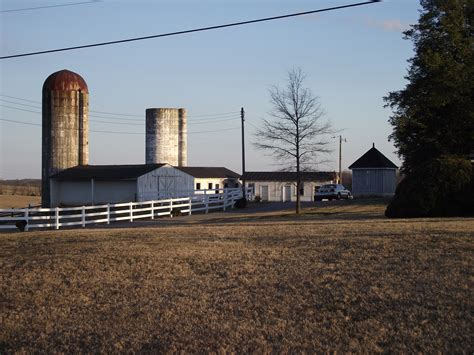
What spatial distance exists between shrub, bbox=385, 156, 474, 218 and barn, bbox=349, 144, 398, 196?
109 ft

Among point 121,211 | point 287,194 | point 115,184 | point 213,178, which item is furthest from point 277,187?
point 121,211

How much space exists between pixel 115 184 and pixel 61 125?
890 centimetres

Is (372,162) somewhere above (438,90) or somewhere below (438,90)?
below

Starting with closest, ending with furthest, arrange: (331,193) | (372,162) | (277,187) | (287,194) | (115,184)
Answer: (115,184) → (331,193) → (372,162) → (287,194) → (277,187)

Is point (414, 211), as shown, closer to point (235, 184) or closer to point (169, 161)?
point (169, 161)

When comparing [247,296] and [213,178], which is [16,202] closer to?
[213,178]

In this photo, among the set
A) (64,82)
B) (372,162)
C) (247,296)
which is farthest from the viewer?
(372,162)

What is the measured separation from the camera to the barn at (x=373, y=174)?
6122 centimetres

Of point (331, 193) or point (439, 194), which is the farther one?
point (331, 193)

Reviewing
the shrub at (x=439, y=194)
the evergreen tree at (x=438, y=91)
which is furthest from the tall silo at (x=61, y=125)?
the shrub at (x=439, y=194)

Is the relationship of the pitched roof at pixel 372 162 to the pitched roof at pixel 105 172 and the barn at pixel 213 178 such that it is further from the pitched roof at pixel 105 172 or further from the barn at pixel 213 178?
the pitched roof at pixel 105 172

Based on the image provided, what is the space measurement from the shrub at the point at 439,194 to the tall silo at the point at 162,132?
3988 cm

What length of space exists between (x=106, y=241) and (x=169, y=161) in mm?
47626

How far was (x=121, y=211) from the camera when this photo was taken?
3341cm
